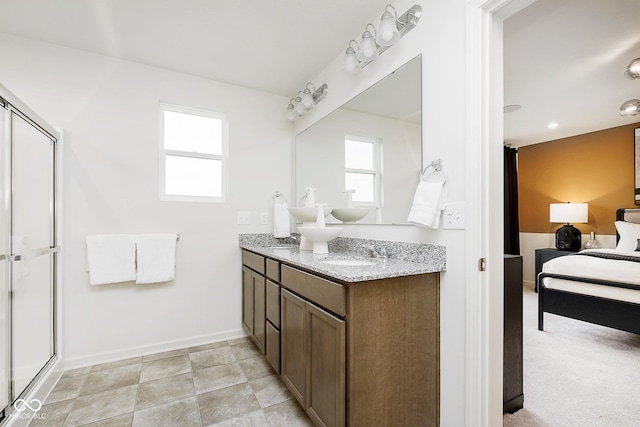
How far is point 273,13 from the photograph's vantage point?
6.31 ft

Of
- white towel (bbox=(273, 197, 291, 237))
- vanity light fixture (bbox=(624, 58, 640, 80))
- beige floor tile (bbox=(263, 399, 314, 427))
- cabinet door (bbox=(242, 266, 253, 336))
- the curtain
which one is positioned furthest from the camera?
the curtain

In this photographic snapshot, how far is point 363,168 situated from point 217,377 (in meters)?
1.83

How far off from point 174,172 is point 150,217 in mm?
454

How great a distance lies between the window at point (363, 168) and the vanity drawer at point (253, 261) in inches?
34.2

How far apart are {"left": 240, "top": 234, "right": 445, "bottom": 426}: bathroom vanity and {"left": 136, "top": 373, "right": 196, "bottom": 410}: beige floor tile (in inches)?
30.4

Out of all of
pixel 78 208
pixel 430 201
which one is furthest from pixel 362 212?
pixel 78 208

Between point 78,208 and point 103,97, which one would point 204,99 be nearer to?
point 103,97

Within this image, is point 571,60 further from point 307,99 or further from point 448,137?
point 307,99

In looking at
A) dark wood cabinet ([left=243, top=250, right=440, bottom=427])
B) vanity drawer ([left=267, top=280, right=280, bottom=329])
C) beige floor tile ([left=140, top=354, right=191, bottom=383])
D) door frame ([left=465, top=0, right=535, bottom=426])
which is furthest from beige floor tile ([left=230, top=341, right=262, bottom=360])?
door frame ([left=465, top=0, right=535, bottom=426])

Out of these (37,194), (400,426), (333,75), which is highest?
(333,75)

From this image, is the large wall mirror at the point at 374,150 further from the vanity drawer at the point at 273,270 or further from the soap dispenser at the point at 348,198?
the vanity drawer at the point at 273,270

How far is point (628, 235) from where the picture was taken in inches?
143

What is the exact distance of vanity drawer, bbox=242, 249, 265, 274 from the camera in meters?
2.22

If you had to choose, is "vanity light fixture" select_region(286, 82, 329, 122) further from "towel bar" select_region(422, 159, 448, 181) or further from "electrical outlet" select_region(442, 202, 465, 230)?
"electrical outlet" select_region(442, 202, 465, 230)
